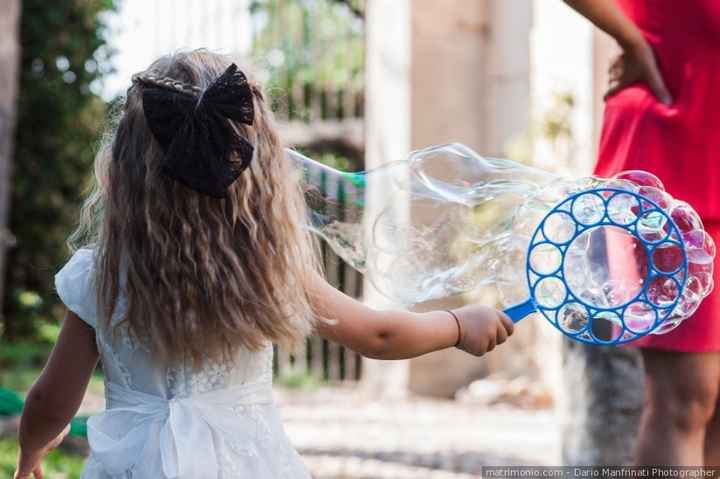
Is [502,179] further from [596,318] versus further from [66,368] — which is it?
[66,368]

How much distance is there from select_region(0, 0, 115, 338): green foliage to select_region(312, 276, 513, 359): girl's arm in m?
5.98

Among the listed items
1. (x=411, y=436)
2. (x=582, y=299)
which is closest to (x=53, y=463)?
(x=411, y=436)

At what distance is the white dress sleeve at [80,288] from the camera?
192 cm

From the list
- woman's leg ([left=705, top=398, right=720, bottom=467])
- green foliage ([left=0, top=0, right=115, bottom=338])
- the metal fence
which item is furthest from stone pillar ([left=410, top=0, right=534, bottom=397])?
woman's leg ([left=705, top=398, right=720, bottom=467])

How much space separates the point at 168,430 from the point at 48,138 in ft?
20.9

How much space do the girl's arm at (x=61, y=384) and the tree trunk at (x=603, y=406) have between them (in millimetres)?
1768

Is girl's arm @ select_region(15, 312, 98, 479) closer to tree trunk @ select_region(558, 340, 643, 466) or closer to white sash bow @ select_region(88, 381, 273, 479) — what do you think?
white sash bow @ select_region(88, 381, 273, 479)

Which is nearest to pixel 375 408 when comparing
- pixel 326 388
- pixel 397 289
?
pixel 326 388

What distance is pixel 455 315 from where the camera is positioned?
2.05 meters

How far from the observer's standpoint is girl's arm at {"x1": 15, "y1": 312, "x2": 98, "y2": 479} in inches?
76.5

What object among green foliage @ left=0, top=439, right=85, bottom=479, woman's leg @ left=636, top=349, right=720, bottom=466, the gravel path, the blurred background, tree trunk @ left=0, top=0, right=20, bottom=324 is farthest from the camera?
the blurred background

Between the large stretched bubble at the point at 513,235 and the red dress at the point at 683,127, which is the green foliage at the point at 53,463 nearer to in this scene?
the large stretched bubble at the point at 513,235

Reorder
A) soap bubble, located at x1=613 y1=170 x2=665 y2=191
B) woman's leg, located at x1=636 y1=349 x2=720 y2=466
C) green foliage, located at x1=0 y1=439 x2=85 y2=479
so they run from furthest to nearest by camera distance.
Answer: green foliage, located at x1=0 y1=439 x2=85 y2=479
woman's leg, located at x1=636 y1=349 x2=720 y2=466
soap bubble, located at x1=613 y1=170 x2=665 y2=191

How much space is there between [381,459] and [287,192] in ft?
10.3
